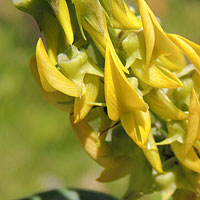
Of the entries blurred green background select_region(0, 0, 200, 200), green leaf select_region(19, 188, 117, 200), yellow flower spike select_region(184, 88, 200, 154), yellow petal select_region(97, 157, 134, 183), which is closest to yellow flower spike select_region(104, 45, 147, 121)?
yellow flower spike select_region(184, 88, 200, 154)

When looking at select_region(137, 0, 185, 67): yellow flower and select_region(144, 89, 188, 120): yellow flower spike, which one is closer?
select_region(137, 0, 185, 67): yellow flower

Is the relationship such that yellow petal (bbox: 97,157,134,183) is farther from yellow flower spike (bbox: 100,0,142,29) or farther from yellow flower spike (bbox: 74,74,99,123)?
yellow flower spike (bbox: 100,0,142,29)

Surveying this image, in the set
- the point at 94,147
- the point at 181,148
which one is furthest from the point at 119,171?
the point at 181,148

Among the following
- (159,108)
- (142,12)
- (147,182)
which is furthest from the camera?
(147,182)

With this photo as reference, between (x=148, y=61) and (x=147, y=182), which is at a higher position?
(x=148, y=61)

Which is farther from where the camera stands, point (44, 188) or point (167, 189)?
point (44, 188)

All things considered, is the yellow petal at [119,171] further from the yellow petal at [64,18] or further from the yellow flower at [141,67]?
the yellow petal at [64,18]

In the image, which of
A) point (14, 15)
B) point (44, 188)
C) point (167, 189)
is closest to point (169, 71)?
point (167, 189)

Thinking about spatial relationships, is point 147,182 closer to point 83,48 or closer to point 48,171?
point 83,48

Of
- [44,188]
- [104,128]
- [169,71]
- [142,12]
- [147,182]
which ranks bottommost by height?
[44,188]
